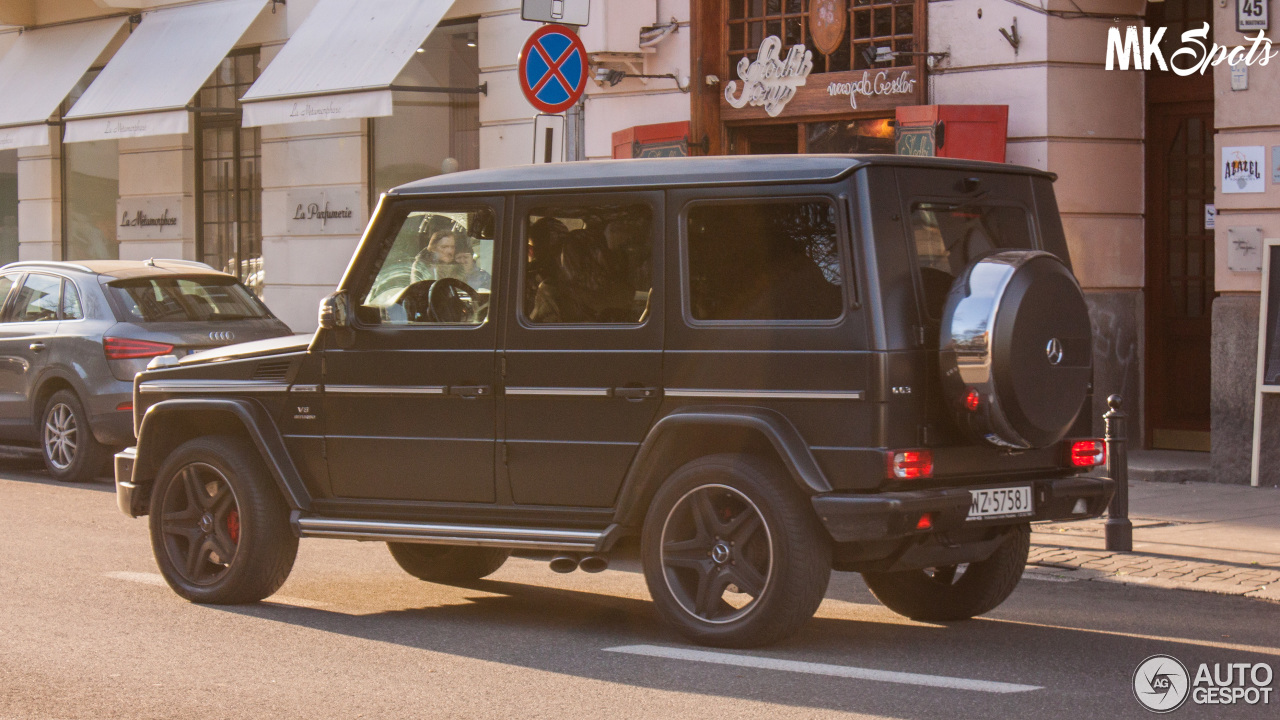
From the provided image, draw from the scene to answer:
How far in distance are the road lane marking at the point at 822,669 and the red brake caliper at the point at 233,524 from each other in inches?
81.1

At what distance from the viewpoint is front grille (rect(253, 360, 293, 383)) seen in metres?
7.56

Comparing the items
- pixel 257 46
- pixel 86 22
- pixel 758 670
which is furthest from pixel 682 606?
pixel 86 22

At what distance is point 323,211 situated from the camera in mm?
19734

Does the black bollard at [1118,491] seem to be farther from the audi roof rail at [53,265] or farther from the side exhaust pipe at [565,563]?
the audi roof rail at [53,265]

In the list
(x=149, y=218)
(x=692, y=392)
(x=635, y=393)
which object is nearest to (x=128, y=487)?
(x=635, y=393)

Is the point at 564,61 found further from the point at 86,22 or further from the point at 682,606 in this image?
the point at 86,22

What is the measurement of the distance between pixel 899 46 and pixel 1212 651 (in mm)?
8499

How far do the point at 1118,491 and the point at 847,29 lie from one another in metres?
6.47

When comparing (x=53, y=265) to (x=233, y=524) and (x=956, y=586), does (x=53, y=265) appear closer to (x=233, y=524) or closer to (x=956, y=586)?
(x=233, y=524)

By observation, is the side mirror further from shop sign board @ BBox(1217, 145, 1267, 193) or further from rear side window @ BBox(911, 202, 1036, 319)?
shop sign board @ BBox(1217, 145, 1267, 193)

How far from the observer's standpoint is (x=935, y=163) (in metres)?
6.47

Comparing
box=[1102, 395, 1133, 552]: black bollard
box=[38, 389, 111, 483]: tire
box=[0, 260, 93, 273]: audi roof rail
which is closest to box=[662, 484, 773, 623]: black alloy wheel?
box=[1102, 395, 1133, 552]: black bollard

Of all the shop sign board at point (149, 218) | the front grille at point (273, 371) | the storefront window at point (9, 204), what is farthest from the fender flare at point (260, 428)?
the storefront window at point (9, 204)

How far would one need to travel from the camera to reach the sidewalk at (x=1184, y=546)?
27.1ft
